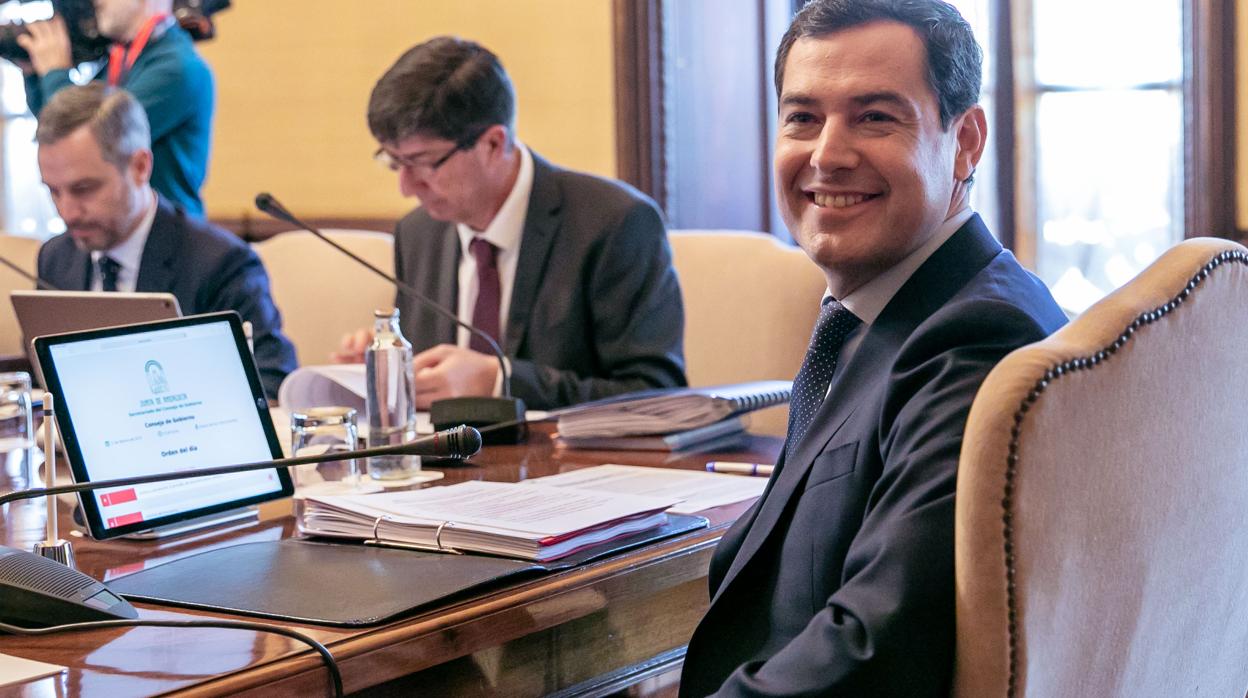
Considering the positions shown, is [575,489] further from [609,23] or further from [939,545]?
[609,23]

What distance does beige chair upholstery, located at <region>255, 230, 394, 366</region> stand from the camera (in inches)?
Answer: 130

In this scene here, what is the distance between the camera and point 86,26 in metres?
4.11

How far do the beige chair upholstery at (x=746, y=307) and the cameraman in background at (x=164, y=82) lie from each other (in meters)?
1.39

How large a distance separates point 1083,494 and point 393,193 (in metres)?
4.00

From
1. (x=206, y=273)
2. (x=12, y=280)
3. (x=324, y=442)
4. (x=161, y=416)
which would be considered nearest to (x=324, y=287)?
(x=206, y=273)

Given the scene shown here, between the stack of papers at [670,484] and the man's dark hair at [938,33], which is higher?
the man's dark hair at [938,33]

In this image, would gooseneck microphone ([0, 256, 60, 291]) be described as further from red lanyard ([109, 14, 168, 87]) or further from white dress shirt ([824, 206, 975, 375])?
white dress shirt ([824, 206, 975, 375])

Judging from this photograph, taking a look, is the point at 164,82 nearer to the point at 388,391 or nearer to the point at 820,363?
the point at 388,391

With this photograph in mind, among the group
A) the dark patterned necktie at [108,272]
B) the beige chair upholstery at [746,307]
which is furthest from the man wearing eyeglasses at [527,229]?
the dark patterned necktie at [108,272]

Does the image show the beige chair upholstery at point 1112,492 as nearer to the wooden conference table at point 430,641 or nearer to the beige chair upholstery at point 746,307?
the wooden conference table at point 430,641

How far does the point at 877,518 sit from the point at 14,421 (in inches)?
52.7

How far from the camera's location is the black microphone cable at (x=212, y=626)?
45.7 inches

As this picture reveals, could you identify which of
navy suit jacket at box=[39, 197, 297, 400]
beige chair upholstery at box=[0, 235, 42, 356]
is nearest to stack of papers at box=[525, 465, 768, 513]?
navy suit jacket at box=[39, 197, 297, 400]

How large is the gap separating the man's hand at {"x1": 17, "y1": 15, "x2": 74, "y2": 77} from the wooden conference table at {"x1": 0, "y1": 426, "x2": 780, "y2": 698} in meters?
2.68
